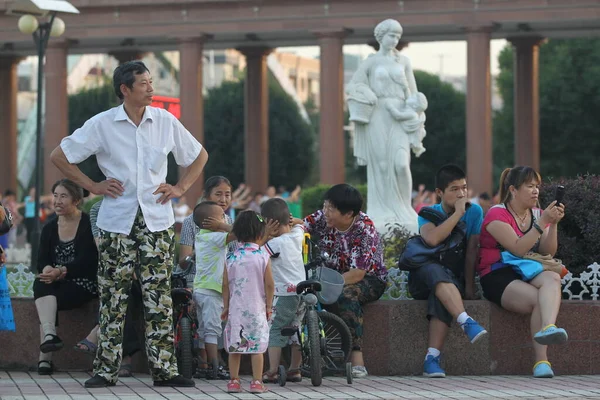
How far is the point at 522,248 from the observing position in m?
10.7

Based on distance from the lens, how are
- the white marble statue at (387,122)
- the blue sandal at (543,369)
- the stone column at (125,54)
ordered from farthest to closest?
the stone column at (125,54) < the white marble statue at (387,122) < the blue sandal at (543,369)

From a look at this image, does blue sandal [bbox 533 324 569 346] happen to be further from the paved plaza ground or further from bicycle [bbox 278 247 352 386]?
bicycle [bbox 278 247 352 386]

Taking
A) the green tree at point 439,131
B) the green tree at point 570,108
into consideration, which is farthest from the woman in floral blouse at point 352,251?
the green tree at point 439,131

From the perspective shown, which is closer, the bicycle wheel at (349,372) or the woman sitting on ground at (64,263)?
the bicycle wheel at (349,372)

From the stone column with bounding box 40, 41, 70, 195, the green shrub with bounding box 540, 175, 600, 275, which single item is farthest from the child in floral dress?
the stone column with bounding box 40, 41, 70, 195

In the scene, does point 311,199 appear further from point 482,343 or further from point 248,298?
point 248,298

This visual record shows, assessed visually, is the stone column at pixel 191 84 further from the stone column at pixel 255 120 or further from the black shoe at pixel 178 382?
the black shoe at pixel 178 382

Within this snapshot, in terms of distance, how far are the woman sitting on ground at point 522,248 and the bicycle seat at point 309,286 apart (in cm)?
150

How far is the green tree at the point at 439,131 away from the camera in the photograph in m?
66.5

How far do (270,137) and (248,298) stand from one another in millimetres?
63738

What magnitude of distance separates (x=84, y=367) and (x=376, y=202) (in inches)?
325

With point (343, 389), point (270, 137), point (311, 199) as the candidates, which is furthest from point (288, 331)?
point (270, 137)

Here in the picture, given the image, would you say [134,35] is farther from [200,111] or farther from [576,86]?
[576,86]

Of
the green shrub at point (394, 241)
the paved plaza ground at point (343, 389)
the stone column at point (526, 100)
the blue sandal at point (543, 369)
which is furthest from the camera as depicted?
the stone column at point (526, 100)
